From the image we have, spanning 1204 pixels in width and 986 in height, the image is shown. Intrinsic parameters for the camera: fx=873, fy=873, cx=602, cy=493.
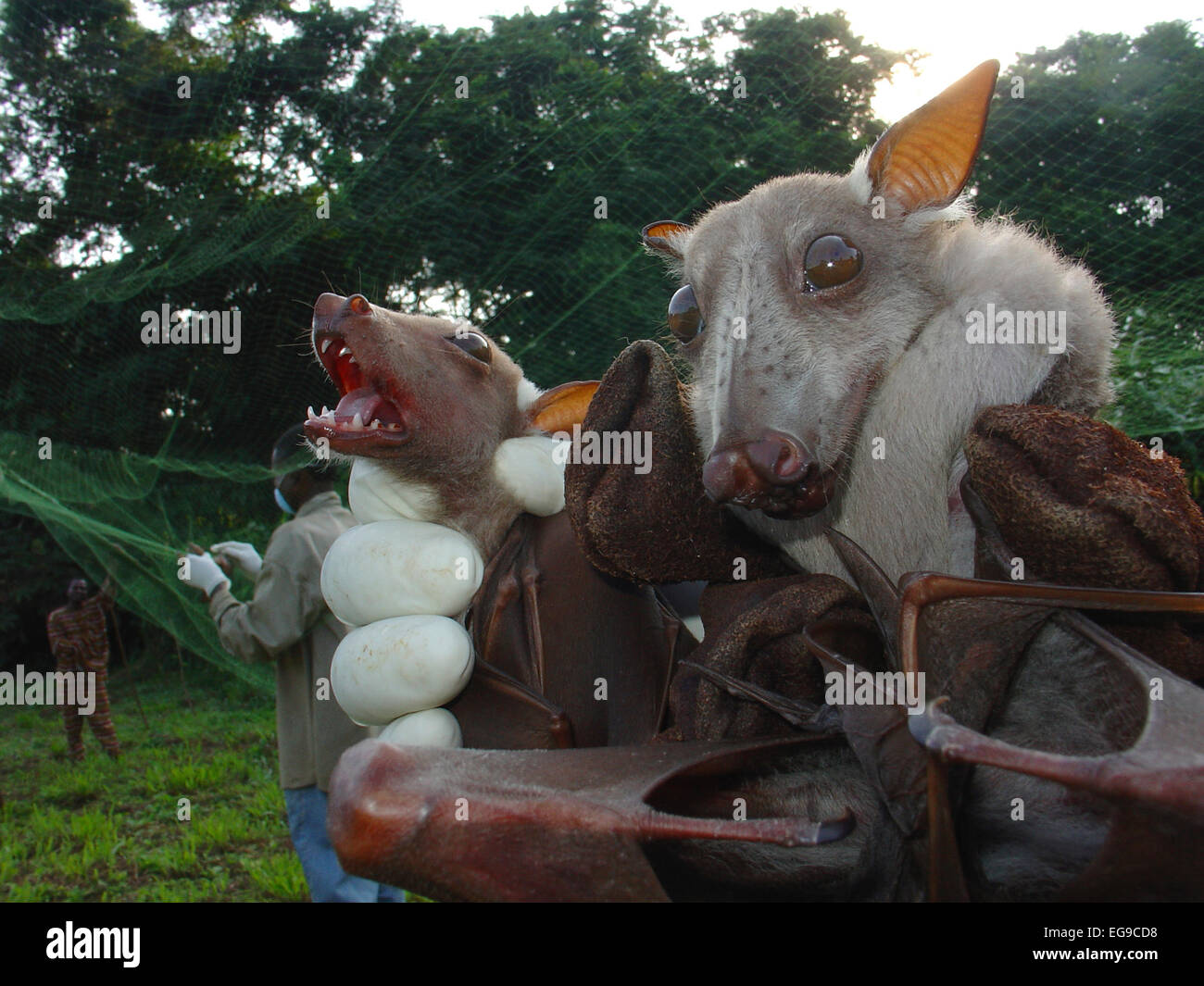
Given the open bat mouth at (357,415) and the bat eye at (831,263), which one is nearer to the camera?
the bat eye at (831,263)

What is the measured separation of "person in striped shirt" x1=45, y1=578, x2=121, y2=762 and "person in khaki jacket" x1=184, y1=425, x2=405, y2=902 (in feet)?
16.4

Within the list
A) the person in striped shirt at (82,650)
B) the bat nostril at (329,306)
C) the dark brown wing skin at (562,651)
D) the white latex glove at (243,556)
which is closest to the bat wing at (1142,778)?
Answer: the dark brown wing skin at (562,651)

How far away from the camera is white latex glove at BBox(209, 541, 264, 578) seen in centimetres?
508

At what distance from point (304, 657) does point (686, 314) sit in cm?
375

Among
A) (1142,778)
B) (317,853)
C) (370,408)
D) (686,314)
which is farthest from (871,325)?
(317,853)

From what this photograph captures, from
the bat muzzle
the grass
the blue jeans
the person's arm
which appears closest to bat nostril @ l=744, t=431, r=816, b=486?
the bat muzzle

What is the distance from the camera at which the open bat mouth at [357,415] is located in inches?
60.4

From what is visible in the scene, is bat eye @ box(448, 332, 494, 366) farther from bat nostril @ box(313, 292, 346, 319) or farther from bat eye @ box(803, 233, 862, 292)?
bat eye @ box(803, 233, 862, 292)

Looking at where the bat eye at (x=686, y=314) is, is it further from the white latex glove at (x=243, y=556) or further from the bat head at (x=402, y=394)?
the white latex glove at (x=243, y=556)

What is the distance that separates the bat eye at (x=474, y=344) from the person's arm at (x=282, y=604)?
2.86m

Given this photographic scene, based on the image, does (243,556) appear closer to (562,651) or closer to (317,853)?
(317,853)

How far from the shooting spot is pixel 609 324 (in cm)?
626
